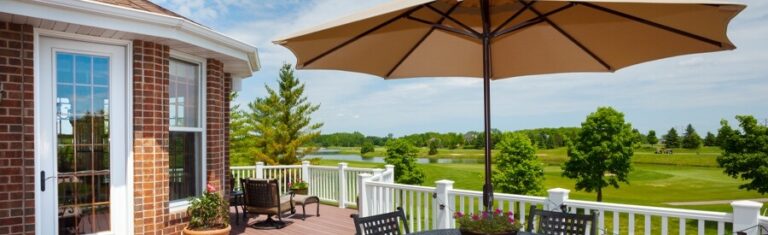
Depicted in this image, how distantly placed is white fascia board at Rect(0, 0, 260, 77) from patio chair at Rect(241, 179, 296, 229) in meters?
2.58

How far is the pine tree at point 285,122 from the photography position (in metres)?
21.0

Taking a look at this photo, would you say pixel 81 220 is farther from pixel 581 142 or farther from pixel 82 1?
pixel 581 142

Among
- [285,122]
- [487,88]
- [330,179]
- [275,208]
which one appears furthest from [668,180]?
[487,88]

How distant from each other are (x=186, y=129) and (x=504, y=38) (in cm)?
332

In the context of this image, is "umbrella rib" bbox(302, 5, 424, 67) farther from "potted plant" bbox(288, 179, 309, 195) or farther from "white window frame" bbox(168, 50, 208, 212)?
"potted plant" bbox(288, 179, 309, 195)

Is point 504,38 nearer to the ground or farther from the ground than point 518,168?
farther from the ground

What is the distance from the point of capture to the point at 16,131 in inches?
138

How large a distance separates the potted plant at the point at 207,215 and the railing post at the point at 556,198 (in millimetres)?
3170

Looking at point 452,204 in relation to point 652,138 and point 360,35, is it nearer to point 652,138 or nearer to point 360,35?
point 360,35

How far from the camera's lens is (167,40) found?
409 centimetres

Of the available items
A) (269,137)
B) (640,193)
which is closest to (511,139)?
(269,137)

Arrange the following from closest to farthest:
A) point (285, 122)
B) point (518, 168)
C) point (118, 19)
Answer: point (118, 19)
point (518, 168)
point (285, 122)

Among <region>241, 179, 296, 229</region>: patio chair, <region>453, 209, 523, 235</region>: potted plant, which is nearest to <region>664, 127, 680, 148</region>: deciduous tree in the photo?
<region>241, 179, 296, 229</region>: patio chair

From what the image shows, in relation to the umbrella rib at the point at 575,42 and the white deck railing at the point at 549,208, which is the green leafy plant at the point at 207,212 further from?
the umbrella rib at the point at 575,42
